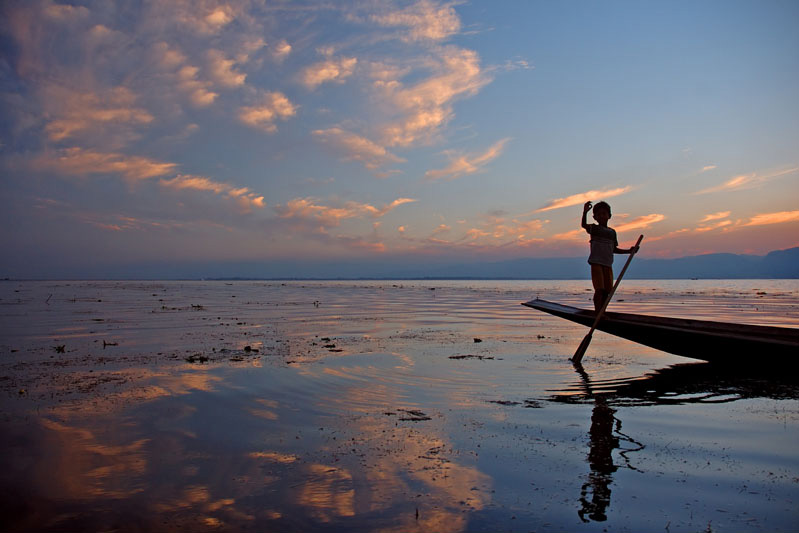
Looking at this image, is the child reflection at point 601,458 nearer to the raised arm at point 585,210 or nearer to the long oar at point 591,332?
the long oar at point 591,332

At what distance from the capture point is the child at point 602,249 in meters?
11.2

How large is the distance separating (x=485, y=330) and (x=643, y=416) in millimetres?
10724

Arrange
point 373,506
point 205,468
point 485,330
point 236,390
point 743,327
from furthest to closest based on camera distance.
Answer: point 485,330 → point 743,327 → point 236,390 → point 205,468 → point 373,506

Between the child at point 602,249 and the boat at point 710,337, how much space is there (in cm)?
68

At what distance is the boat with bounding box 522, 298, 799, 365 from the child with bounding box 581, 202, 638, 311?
2.23 ft

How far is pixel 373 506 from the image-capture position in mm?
3934

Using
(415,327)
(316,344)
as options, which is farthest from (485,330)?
(316,344)

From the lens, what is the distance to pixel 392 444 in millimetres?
5398

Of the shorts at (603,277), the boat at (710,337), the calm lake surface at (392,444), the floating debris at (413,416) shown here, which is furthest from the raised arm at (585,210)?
the floating debris at (413,416)

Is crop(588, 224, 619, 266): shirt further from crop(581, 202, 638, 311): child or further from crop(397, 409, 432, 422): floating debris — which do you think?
crop(397, 409, 432, 422): floating debris

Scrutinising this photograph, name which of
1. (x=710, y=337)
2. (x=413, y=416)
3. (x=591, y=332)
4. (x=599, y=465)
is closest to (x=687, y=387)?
(x=710, y=337)

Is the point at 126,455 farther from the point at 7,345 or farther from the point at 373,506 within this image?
the point at 7,345

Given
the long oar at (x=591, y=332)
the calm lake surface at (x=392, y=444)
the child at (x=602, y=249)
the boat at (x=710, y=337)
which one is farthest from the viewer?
the child at (x=602, y=249)

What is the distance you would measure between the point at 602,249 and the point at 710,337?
3144mm
